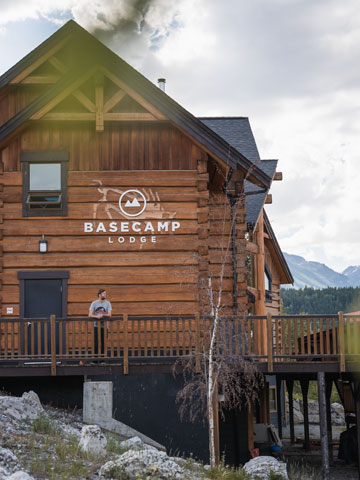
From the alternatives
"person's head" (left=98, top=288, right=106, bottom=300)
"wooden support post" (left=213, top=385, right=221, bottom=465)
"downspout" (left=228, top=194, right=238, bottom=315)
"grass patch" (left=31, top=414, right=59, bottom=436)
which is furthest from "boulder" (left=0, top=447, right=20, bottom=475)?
"downspout" (left=228, top=194, right=238, bottom=315)

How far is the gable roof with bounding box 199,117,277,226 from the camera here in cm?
2847

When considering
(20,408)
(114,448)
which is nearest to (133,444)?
(114,448)

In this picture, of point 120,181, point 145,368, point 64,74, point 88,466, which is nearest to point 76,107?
point 64,74

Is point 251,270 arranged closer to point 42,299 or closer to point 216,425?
point 42,299

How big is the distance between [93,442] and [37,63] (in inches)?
454

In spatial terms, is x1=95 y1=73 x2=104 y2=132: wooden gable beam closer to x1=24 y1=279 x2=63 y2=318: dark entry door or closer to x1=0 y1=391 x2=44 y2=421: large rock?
x1=24 y1=279 x2=63 y2=318: dark entry door

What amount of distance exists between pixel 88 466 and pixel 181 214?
8657 mm

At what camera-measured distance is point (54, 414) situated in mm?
17906

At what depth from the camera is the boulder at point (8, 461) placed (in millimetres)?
12348

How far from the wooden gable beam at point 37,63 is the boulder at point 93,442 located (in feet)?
36.4

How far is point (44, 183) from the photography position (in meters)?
20.7

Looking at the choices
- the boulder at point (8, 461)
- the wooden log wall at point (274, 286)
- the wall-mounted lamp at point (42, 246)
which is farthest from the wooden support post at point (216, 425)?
the wooden log wall at point (274, 286)

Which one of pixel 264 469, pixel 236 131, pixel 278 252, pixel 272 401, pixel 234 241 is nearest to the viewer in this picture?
pixel 264 469

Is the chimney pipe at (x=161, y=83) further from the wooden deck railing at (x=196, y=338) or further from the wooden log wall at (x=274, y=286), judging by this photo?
the wooden log wall at (x=274, y=286)
